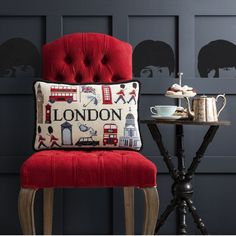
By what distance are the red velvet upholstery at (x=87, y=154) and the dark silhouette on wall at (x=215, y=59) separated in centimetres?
48

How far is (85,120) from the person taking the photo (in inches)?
88.5

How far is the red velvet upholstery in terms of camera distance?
1884 mm

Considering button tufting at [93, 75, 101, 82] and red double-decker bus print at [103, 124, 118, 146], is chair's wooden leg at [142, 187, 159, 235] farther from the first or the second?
button tufting at [93, 75, 101, 82]

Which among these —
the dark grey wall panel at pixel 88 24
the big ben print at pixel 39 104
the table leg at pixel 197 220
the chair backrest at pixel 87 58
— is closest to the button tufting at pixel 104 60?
the chair backrest at pixel 87 58

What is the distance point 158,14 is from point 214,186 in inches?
42.9

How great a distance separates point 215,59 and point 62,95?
100 centimetres

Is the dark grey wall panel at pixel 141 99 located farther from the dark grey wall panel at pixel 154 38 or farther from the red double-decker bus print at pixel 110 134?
the red double-decker bus print at pixel 110 134

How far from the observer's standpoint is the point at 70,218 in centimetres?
269

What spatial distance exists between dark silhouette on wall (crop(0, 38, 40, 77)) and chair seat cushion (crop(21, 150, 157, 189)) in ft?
3.03

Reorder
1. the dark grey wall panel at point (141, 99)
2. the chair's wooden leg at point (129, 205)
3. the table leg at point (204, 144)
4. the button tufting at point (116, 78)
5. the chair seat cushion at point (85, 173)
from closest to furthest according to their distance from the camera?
the chair seat cushion at point (85, 173)
the table leg at point (204, 144)
the chair's wooden leg at point (129, 205)
the button tufting at point (116, 78)
the dark grey wall panel at point (141, 99)

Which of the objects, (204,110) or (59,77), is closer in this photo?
(204,110)

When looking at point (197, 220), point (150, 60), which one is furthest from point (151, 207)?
point (150, 60)

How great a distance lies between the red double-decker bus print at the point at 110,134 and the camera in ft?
7.36

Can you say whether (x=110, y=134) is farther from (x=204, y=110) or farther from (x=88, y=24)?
(x=88, y=24)
